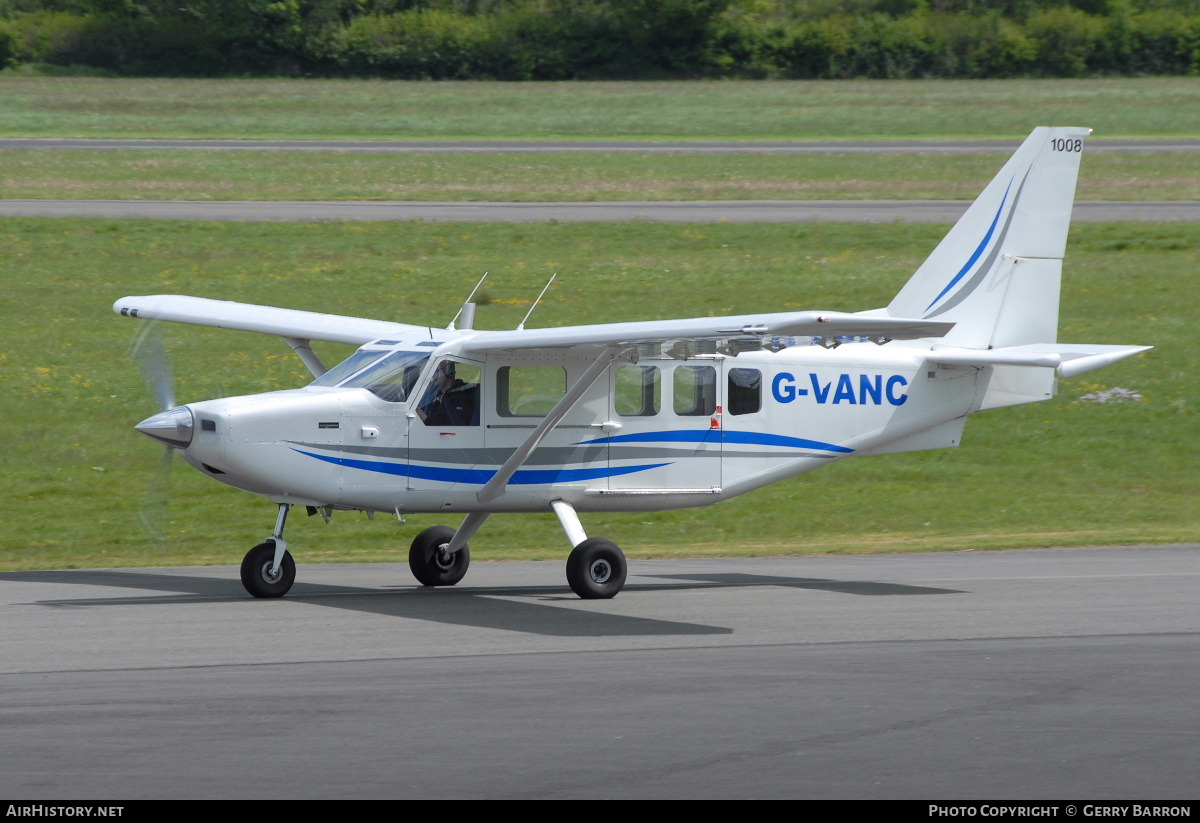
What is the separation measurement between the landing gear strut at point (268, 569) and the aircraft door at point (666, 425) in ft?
10.1

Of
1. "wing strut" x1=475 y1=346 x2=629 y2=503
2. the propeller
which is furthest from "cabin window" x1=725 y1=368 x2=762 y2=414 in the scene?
the propeller

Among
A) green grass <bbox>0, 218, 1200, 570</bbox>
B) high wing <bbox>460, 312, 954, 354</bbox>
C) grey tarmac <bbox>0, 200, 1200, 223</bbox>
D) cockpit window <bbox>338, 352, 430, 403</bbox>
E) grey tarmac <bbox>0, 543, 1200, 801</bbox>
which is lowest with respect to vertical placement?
green grass <bbox>0, 218, 1200, 570</bbox>

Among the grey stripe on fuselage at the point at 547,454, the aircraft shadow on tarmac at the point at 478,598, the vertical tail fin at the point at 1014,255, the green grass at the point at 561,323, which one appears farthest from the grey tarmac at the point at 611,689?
the green grass at the point at 561,323

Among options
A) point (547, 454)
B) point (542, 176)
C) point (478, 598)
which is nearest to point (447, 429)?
point (547, 454)

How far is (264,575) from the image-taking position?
13805mm

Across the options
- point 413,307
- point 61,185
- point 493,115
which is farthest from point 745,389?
point 493,115

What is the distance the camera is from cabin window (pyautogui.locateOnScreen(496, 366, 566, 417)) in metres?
14.3

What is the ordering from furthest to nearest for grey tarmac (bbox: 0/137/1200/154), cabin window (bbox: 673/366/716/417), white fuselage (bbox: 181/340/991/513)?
1. grey tarmac (bbox: 0/137/1200/154)
2. cabin window (bbox: 673/366/716/417)
3. white fuselage (bbox: 181/340/991/513)

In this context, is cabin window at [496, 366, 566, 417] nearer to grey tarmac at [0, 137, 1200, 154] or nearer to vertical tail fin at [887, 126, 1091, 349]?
vertical tail fin at [887, 126, 1091, 349]

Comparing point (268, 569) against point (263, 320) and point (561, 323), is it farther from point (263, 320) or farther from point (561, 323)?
point (561, 323)

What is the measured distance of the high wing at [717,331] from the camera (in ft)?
38.6

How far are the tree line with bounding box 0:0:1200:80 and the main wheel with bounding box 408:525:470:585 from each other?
65.3m

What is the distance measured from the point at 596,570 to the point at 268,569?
2904 mm

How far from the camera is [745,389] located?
591 inches
